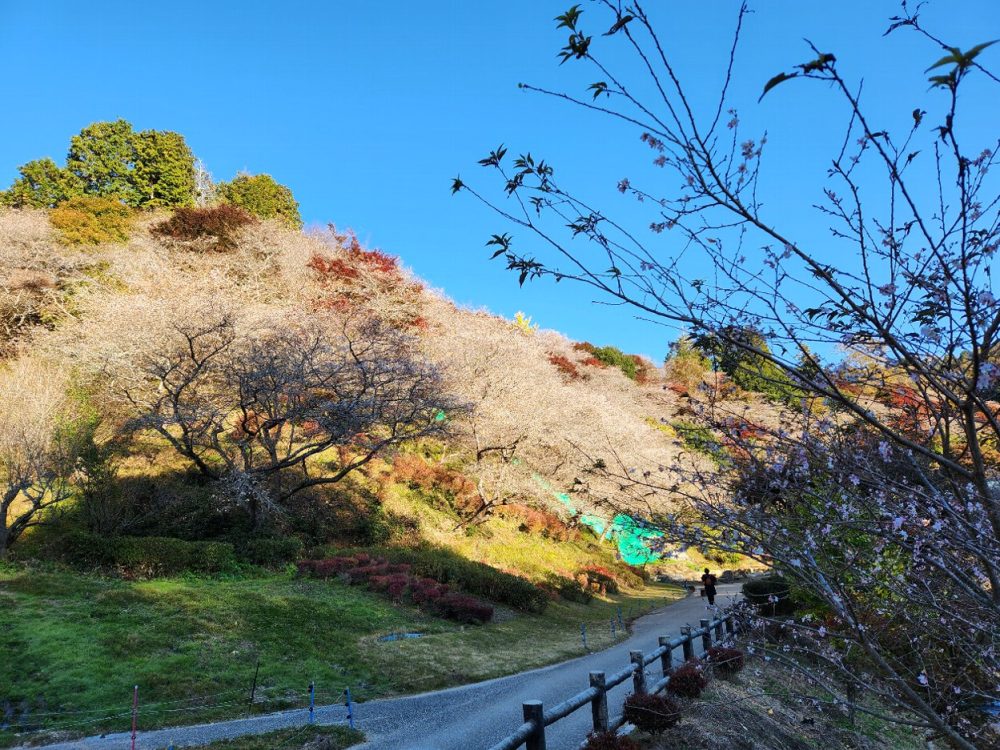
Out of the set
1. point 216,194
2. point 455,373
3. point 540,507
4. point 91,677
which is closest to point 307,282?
point 455,373

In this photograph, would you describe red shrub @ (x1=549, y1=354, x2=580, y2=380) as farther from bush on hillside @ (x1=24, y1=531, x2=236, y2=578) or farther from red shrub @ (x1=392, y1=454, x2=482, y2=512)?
bush on hillside @ (x1=24, y1=531, x2=236, y2=578)

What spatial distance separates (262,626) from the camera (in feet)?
35.6

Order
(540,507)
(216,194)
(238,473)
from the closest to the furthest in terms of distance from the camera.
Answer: (238,473), (540,507), (216,194)

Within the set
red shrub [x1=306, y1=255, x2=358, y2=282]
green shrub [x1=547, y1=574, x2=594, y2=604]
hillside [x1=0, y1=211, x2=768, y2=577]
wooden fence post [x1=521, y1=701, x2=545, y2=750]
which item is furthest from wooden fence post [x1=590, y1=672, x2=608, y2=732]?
red shrub [x1=306, y1=255, x2=358, y2=282]

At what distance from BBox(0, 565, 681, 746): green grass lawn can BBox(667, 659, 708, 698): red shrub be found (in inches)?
156

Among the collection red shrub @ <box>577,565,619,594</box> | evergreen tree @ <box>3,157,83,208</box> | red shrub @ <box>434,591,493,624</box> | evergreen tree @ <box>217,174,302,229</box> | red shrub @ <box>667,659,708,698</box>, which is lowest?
red shrub @ <box>577,565,619,594</box>

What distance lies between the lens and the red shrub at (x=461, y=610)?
14523 millimetres

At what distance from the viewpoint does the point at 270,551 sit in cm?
1664

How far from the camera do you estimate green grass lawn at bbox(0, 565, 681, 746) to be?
7707 millimetres

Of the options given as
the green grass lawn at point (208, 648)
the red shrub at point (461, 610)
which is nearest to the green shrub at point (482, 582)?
the red shrub at point (461, 610)

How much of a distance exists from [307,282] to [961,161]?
2960 centimetres

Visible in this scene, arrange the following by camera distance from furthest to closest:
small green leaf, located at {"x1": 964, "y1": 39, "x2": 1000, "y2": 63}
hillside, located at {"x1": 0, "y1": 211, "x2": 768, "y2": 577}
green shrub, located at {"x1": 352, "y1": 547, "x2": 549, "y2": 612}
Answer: hillside, located at {"x1": 0, "y1": 211, "x2": 768, "y2": 577} < green shrub, located at {"x1": 352, "y1": 547, "x2": 549, "y2": 612} < small green leaf, located at {"x1": 964, "y1": 39, "x2": 1000, "y2": 63}

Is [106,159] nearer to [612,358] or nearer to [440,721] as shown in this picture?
[440,721]

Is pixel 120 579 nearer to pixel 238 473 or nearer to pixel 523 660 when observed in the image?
pixel 238 473
